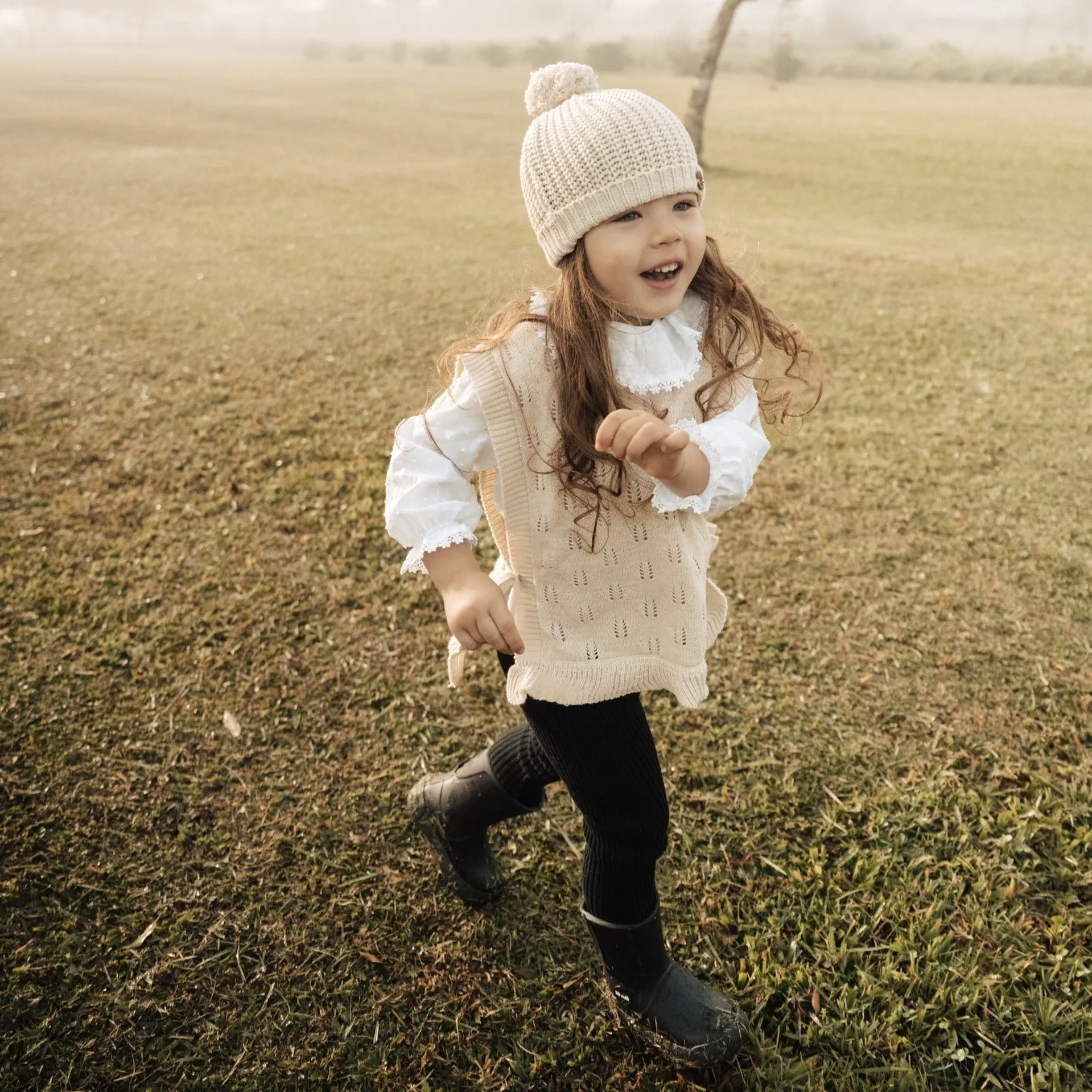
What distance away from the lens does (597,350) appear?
1544mm

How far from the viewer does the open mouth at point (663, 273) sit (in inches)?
61.9

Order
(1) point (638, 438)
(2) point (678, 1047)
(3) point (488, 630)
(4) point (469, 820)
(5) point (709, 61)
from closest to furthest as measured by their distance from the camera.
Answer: (1) point (638, 438) → (3) point (488, 630) → (2) point (678, 1047) → (4) point (469, 820) → (5) point (709, 61)

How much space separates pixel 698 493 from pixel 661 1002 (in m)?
1.11

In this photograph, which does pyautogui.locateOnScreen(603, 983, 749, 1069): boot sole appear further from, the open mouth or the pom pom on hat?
the pom pom on hat

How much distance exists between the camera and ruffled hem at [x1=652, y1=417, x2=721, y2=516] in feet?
4.99

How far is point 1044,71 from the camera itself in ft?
74.3

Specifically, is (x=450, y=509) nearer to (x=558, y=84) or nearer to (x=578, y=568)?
(x=578, y=568)

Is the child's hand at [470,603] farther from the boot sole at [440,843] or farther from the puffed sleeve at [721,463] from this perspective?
the boot sole at [440,843]

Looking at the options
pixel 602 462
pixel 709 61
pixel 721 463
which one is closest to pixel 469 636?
pixel 602 462

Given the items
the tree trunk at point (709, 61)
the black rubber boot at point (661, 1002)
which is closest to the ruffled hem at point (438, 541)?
the black rubber boot at point (661, 1002)

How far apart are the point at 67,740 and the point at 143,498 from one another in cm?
159

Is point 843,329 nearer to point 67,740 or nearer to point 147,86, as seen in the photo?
point 67,740

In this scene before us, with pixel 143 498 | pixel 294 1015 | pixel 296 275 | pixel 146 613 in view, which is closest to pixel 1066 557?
pixel 294 1015

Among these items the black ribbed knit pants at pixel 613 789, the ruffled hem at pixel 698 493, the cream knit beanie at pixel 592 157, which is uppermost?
the cream knit beanie at pixel 592 157
